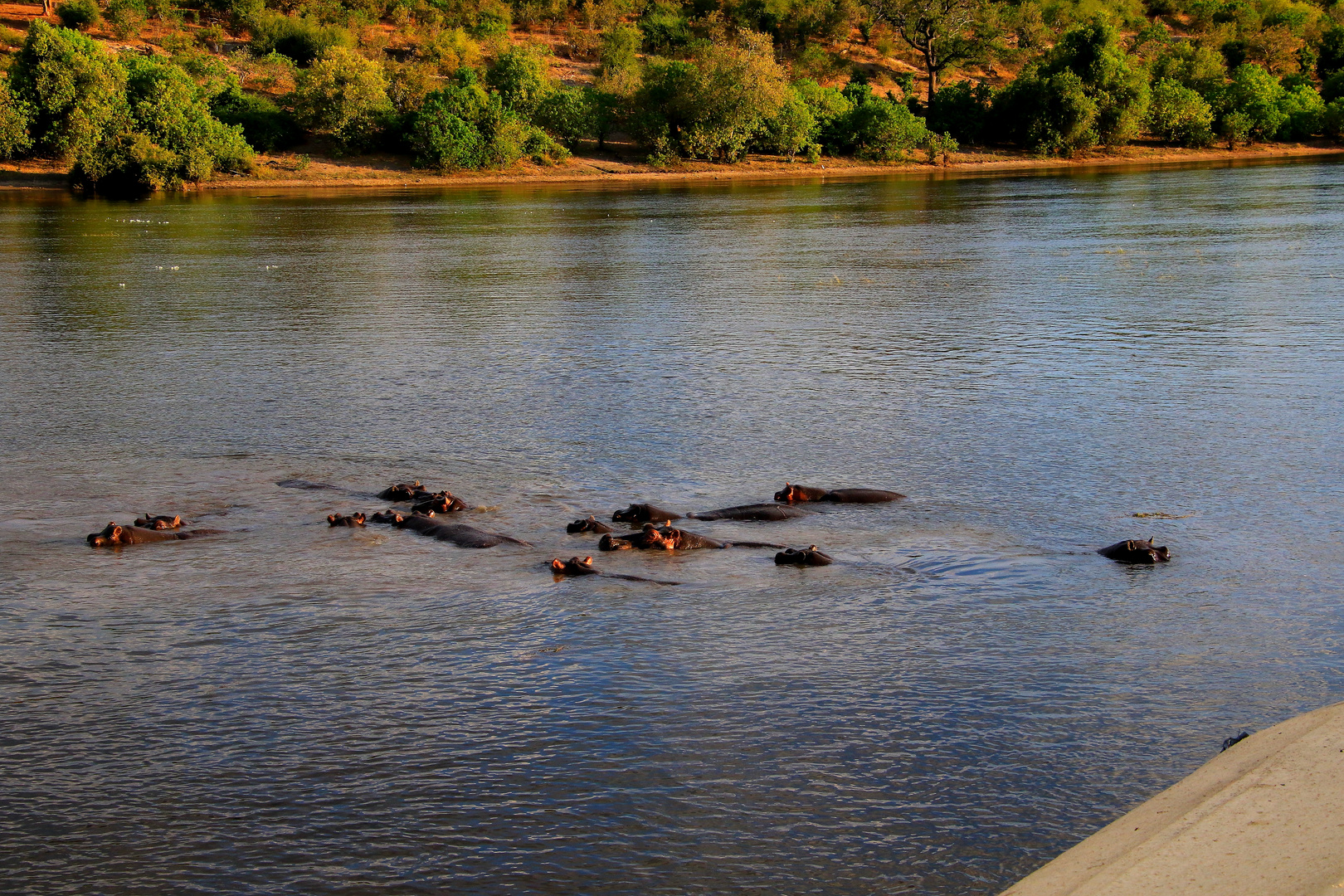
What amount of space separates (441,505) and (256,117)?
8501 centimetres

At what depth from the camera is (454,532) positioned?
1388 cm

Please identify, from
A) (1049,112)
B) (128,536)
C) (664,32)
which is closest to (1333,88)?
(1049,112)

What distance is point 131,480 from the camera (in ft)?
53.5

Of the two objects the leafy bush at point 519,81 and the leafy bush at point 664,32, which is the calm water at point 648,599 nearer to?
the leafy bush at point 519,81

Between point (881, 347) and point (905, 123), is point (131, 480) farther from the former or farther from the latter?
point (905, 123)

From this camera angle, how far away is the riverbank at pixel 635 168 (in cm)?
9000

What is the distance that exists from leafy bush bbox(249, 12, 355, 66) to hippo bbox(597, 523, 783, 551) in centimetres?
10850

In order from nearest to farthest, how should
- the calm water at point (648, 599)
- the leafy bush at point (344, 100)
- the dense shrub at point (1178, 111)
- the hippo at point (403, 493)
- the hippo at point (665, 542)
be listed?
the calm water at point (648, 599)
the hippo at point (665, 542)
the hippo at point (403, 493)
the leafy bush at point (344, 100)
the dense shrub at point (1178, 111)

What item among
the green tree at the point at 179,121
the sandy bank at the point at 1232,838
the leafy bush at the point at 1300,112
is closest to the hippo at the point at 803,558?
the sandy bank at the point at 1232,838

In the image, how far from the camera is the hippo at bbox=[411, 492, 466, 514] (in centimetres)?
1454

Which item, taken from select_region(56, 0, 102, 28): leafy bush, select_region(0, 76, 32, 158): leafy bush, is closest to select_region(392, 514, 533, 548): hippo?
select_region(0, 76, 32, 158): leafy bush

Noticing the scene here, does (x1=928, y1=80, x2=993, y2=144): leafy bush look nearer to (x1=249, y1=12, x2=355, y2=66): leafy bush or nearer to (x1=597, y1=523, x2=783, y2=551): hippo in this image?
(x1=249, y1=12, x2=355, y2=66): leafy bush

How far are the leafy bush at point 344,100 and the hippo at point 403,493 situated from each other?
81.5 meters

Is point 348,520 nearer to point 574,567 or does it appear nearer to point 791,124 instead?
point 574,567
